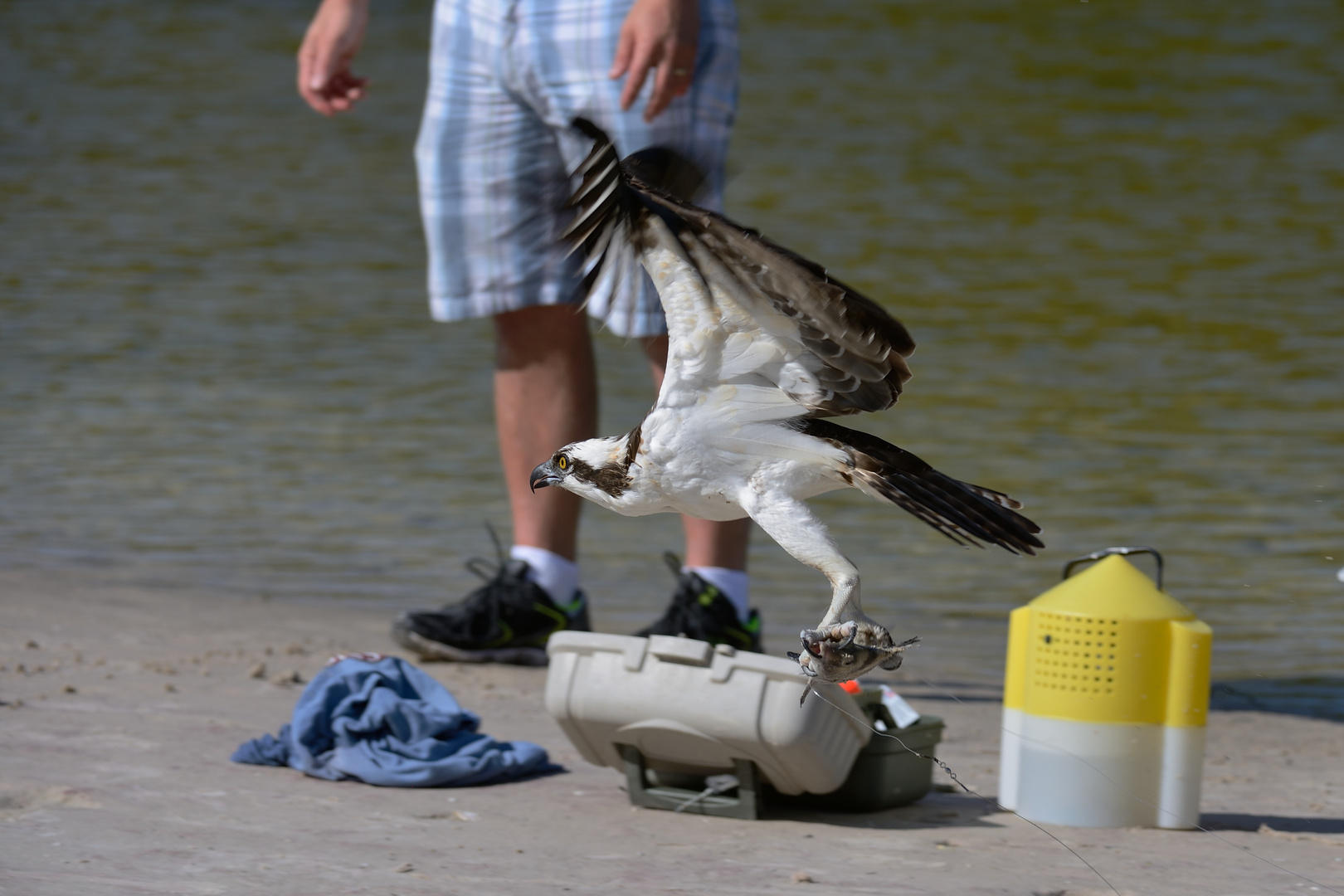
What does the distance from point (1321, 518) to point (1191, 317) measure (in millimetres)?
4077

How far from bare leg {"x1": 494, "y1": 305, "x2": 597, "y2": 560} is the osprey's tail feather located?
222 cm

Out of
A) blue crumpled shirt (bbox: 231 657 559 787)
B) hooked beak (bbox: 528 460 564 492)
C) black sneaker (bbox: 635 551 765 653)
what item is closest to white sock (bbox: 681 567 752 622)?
black sneaker (bbox: 635 551 765 653)

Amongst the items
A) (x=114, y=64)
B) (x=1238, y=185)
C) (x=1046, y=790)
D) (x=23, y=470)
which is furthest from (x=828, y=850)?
(x=114, y=64)

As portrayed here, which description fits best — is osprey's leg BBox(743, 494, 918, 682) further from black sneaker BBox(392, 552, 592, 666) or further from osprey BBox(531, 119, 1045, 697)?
black sneaker BBox(392, 552, 592, 666)

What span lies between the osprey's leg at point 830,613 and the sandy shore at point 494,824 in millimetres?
894

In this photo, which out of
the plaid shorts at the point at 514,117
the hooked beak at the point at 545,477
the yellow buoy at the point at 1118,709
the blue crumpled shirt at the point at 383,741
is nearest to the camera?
the hooked beak at the point at 545,477

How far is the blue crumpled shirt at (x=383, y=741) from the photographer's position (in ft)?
12.8

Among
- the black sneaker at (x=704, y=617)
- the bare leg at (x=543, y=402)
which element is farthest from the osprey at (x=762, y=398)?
the bare leg at (x=543, y=402)

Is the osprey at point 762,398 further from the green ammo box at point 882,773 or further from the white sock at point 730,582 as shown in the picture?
the white sock at point 730,582

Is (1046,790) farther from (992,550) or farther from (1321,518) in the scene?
(1321,518)

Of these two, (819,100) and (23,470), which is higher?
(819,100)

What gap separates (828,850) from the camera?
359cm

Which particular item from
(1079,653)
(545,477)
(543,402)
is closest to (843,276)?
(543,402)

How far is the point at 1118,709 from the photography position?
3.78 m
